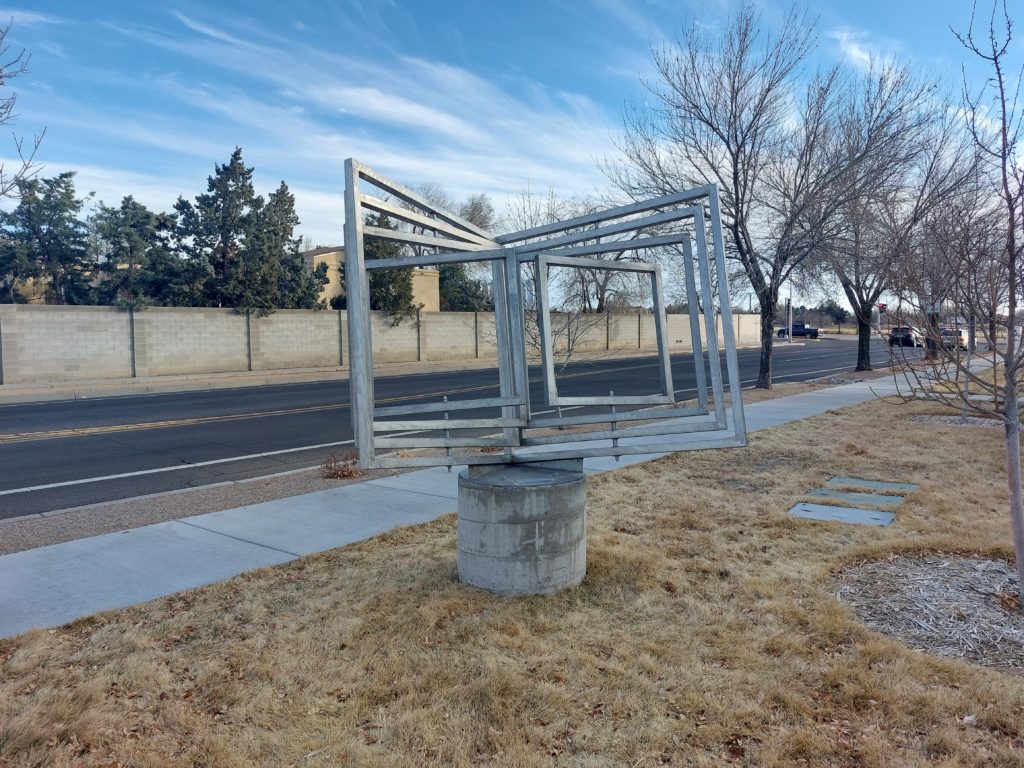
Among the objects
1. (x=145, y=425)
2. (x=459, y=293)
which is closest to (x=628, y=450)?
(x=145, y=425)

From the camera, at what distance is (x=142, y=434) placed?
11.8m

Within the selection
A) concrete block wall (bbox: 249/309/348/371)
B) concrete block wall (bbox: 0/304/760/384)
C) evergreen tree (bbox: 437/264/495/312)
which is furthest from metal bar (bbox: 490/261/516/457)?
evergreen tree (bbox: 437/264/495/312)

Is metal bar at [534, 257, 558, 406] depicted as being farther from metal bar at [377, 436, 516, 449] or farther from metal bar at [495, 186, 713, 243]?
metal bar at [377, 436, 516, 449]

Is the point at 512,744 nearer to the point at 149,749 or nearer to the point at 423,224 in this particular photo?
the point at 149,749

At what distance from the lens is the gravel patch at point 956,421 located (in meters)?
11.9

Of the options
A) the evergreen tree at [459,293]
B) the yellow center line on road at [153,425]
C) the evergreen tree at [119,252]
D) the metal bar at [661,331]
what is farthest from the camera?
the evergreen tree at [459,293]

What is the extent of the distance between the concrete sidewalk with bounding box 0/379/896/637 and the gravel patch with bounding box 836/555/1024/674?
4.95 ft

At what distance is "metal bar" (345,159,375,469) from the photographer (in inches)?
171

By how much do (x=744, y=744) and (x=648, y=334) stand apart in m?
43.3

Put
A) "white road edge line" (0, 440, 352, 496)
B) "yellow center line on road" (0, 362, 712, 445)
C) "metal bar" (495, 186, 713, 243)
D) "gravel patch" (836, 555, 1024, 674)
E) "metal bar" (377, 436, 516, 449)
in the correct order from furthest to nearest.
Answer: "yellow center line on road" (0, 362, 712, 445) < "white road edge line" (0, 440, 352, 496) < "metal bar" (377, 436, 516, 449) < "metal bar" (495, 186, 713, 243) < "gravel patch" (836, 555, 1024, 674)

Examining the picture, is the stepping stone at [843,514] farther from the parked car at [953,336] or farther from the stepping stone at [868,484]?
the parked car at [953,336]

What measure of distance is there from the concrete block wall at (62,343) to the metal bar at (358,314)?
20.2 m

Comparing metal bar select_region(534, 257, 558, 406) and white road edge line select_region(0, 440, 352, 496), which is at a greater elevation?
metal bar select_region(534, 257, 558, 406)

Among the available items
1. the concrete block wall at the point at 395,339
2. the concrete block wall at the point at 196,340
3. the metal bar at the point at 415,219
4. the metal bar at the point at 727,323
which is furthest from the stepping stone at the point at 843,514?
the concrete block wall at the point at 395,339
